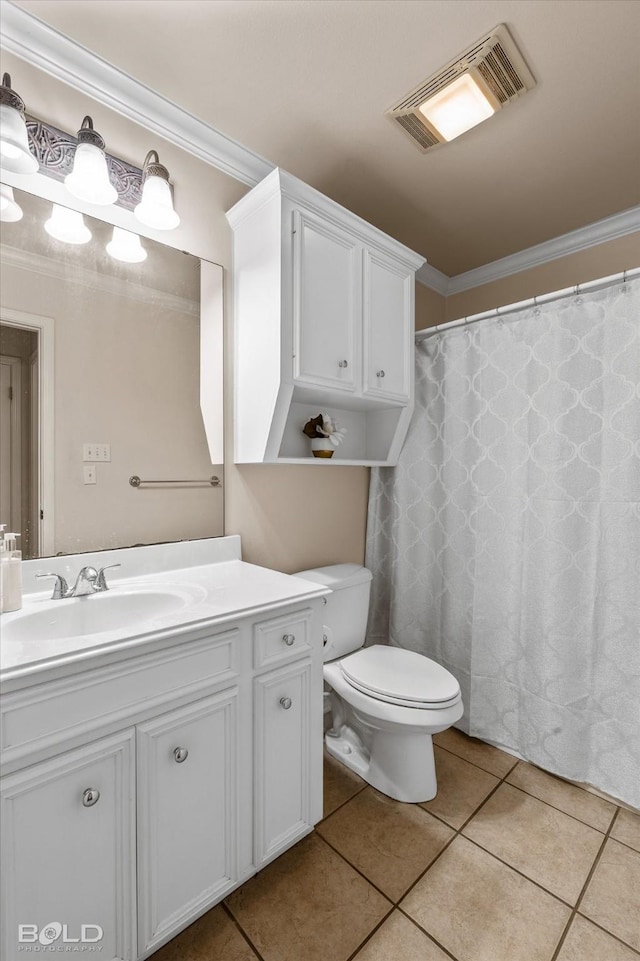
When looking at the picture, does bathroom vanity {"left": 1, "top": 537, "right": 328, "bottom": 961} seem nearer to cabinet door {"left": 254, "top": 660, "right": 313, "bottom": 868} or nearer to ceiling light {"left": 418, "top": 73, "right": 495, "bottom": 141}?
cabinet door {"left": 254, "top": 660, "right": 313, "bottom": 868}

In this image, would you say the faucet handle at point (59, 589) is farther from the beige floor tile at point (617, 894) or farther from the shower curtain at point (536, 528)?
the beige floor tile at point (617, 894)

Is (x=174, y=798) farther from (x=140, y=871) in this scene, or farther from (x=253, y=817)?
(x=253, y=817)

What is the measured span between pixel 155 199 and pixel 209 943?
2.11m

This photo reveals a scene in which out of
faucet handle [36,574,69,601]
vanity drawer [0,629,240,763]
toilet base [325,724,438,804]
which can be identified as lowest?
toilet base [325,724,438,804]

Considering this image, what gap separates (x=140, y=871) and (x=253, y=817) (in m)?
0.31

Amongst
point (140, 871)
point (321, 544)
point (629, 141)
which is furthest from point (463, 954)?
point (629, 141)

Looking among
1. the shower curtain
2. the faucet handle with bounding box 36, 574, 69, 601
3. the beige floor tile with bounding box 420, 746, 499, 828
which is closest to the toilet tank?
the shower curtain

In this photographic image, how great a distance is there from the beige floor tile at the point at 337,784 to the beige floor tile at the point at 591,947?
74 centimetres

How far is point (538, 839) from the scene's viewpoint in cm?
144

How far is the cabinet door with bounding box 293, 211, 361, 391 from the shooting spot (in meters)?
1.57

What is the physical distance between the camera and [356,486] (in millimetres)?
2303

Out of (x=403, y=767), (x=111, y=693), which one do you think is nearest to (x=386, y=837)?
(x=403, y=767)

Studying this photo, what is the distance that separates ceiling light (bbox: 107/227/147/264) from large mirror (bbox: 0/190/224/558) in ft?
0.05

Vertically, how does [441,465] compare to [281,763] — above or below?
above
